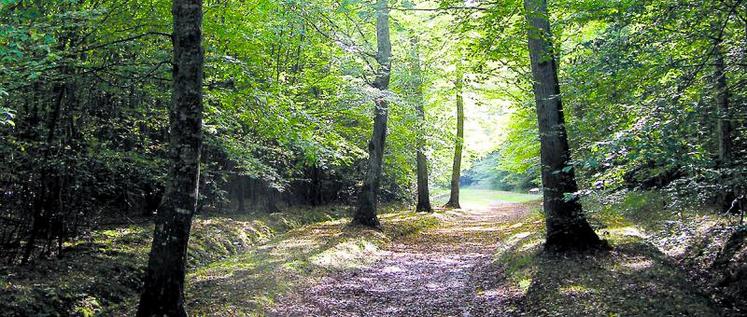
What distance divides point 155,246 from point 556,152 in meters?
7.78

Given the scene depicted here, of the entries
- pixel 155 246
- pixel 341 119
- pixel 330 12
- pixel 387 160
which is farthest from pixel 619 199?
pixel 387 160

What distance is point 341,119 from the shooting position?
757 inches

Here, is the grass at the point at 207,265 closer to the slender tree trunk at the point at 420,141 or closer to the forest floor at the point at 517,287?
the forest floor at the point at 517,287

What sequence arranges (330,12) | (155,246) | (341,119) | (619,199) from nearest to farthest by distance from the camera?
(155,246) → (619,199) → (330,12) → (341,119)

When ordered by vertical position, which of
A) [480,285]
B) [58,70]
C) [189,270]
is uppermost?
[58,70]

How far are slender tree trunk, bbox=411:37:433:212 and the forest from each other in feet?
12.9

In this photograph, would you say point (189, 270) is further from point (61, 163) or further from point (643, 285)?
point (643, 285)

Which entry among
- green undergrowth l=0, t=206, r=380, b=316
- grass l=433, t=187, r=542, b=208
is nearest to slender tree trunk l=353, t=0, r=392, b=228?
green undergrowth l=0, t=206, r=380, b=316

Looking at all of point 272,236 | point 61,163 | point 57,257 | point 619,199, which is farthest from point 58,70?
point 619,199

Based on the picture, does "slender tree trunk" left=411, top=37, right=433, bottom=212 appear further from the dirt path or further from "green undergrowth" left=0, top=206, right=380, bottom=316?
"green undergrowth" left=0, top=206, right=380, bottom=316

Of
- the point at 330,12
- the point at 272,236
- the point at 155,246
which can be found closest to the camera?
the point at 155,246

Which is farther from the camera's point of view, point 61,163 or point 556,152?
point 556,152

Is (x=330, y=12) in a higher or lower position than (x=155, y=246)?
higher

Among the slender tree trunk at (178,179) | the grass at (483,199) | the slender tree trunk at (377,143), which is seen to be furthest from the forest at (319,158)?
the grass at (483,199)
